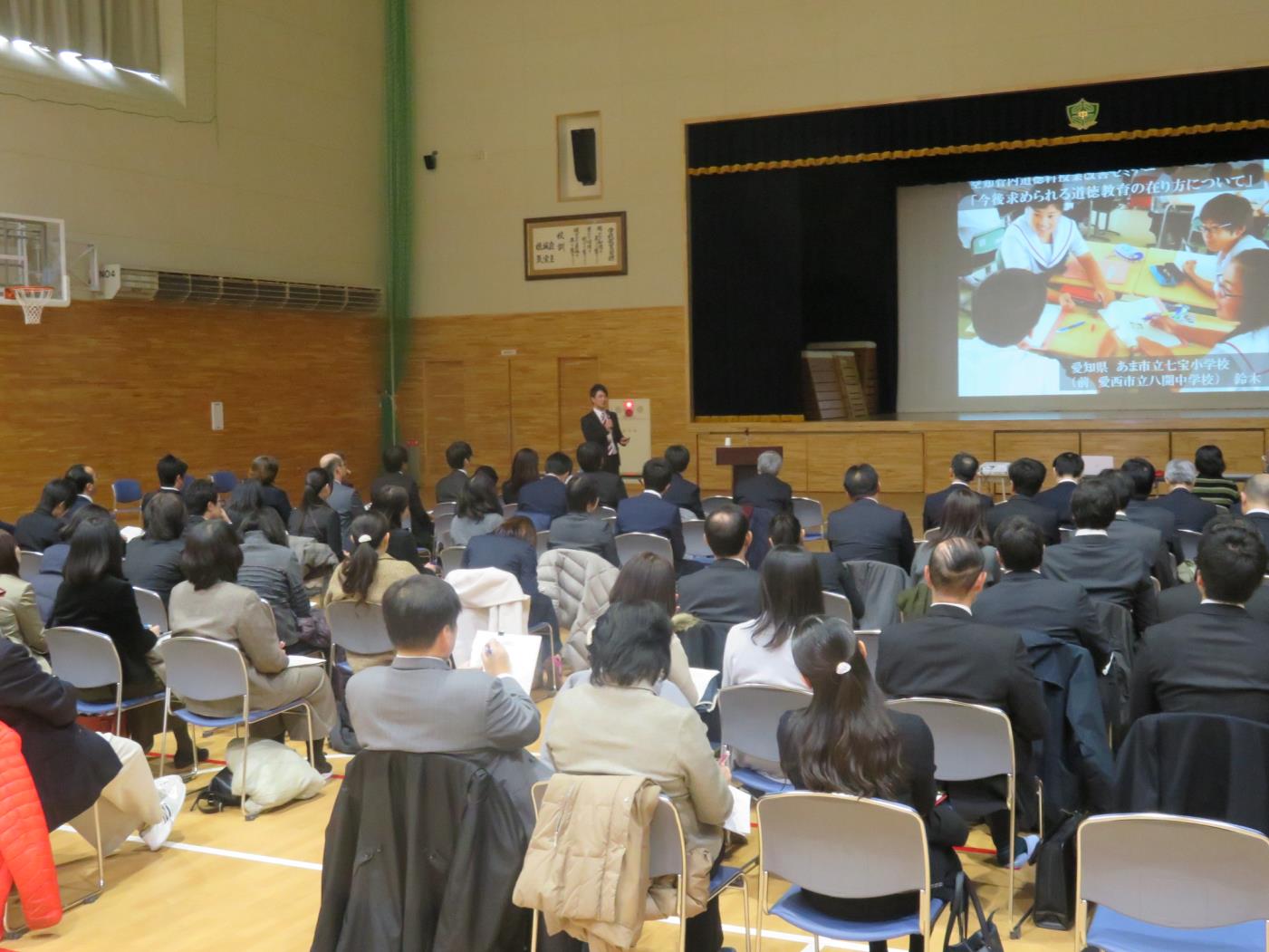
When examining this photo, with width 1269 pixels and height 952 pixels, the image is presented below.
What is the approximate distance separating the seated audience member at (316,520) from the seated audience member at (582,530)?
1696mm

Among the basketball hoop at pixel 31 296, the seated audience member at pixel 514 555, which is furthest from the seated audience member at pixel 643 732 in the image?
the basketball hoop at pixel 31 296

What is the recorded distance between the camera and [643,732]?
3.07 metres

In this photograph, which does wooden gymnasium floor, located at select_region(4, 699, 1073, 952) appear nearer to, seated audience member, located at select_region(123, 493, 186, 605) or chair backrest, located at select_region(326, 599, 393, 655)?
chair backrest, located at select_region(326, 599, 393, 655)

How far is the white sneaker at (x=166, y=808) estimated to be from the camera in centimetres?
488

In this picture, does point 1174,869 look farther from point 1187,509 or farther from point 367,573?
point 1187,509

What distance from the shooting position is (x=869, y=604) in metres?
6.15

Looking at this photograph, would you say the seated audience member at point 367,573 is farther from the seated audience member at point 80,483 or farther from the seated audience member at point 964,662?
the seated audience member at point 80,483

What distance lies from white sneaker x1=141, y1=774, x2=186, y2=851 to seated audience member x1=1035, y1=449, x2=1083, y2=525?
4735 mm

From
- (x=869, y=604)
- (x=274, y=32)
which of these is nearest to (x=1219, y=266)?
(x=869, y=604)

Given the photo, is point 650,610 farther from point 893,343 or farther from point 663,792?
point 893,343

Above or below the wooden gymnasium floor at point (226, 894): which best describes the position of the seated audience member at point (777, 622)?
above

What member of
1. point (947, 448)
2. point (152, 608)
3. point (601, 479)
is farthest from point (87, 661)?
point (947, 448)

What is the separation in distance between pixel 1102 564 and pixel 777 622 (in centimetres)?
179

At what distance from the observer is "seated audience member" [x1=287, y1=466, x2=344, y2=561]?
7.90 m
